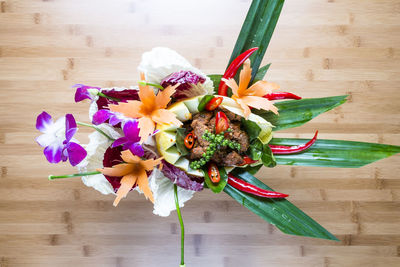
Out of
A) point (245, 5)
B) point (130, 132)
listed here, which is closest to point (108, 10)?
point (245, 5)

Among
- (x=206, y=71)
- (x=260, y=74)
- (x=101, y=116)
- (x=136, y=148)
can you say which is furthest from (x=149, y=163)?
(x=206, y=71)

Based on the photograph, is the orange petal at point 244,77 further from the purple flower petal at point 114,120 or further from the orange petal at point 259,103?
the purple flower petal at point 114,120

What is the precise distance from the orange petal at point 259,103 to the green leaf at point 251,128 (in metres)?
0.06

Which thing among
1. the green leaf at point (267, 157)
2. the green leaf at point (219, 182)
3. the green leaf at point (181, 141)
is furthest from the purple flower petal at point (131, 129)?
the green leaf at point (267, 157)

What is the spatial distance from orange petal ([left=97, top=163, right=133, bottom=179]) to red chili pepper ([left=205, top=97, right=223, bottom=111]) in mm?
241

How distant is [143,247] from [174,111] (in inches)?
24.8

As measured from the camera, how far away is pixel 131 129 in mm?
729

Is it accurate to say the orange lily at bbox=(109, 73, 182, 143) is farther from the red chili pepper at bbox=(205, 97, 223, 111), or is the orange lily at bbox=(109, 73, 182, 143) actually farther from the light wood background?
the light wood background

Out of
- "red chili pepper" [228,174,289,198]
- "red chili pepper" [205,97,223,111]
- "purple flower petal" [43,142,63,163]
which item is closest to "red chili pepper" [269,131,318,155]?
"red chili pepper" [228,174,289,198]

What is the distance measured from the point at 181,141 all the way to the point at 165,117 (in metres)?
0.09

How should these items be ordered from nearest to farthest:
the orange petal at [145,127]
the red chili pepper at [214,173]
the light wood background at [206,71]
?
the orange petal at [145,127] < the red chili pepper at [214,173] < the light wood background at [206,71]

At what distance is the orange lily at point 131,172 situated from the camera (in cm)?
74

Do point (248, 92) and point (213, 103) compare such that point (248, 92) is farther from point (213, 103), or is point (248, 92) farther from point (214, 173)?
point (214, 173)

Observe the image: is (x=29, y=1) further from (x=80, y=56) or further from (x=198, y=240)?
(x=198, y=240)
